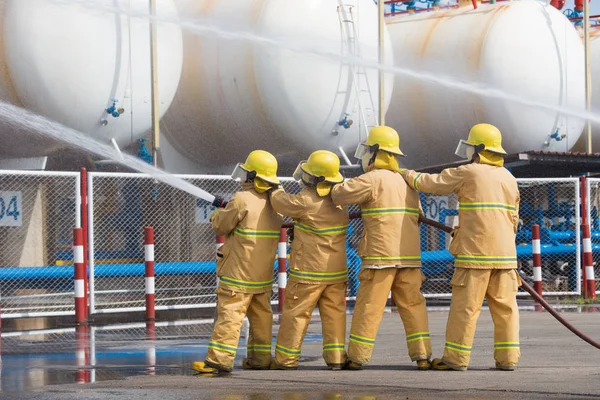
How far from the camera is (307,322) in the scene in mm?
7777

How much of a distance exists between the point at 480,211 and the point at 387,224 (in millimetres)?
626

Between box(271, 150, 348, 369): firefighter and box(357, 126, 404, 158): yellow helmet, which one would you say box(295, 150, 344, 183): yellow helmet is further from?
box(357, 126, 404, 158): yellow helmet

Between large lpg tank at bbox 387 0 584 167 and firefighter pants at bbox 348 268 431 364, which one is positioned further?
large lpg tank at bbox 387 0 584 167

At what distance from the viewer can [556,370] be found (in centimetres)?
744

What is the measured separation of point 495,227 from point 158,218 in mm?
7576

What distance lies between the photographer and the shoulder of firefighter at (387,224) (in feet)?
25.3

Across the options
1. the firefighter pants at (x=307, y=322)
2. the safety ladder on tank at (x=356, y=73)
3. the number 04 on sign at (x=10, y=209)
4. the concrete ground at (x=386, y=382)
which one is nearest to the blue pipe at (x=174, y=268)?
the number 04 on sign at (x=10, y=209)

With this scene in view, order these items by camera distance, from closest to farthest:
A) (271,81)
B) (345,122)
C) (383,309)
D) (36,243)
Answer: (383,309) → (36,243) → (271,81) → (345,122)

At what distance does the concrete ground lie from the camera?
6258 mm

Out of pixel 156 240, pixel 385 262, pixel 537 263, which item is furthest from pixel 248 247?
pixel 156 240

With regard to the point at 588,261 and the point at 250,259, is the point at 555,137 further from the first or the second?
the point at 250,259

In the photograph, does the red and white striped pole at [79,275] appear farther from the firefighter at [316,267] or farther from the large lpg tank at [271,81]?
the firefighter at [316,267]

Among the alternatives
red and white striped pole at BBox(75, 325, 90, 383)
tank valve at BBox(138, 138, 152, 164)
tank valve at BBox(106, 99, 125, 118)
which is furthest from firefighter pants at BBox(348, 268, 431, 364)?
tank valve at BBox(138, 138, 152, 164)

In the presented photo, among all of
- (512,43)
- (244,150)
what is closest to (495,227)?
(244,150)
